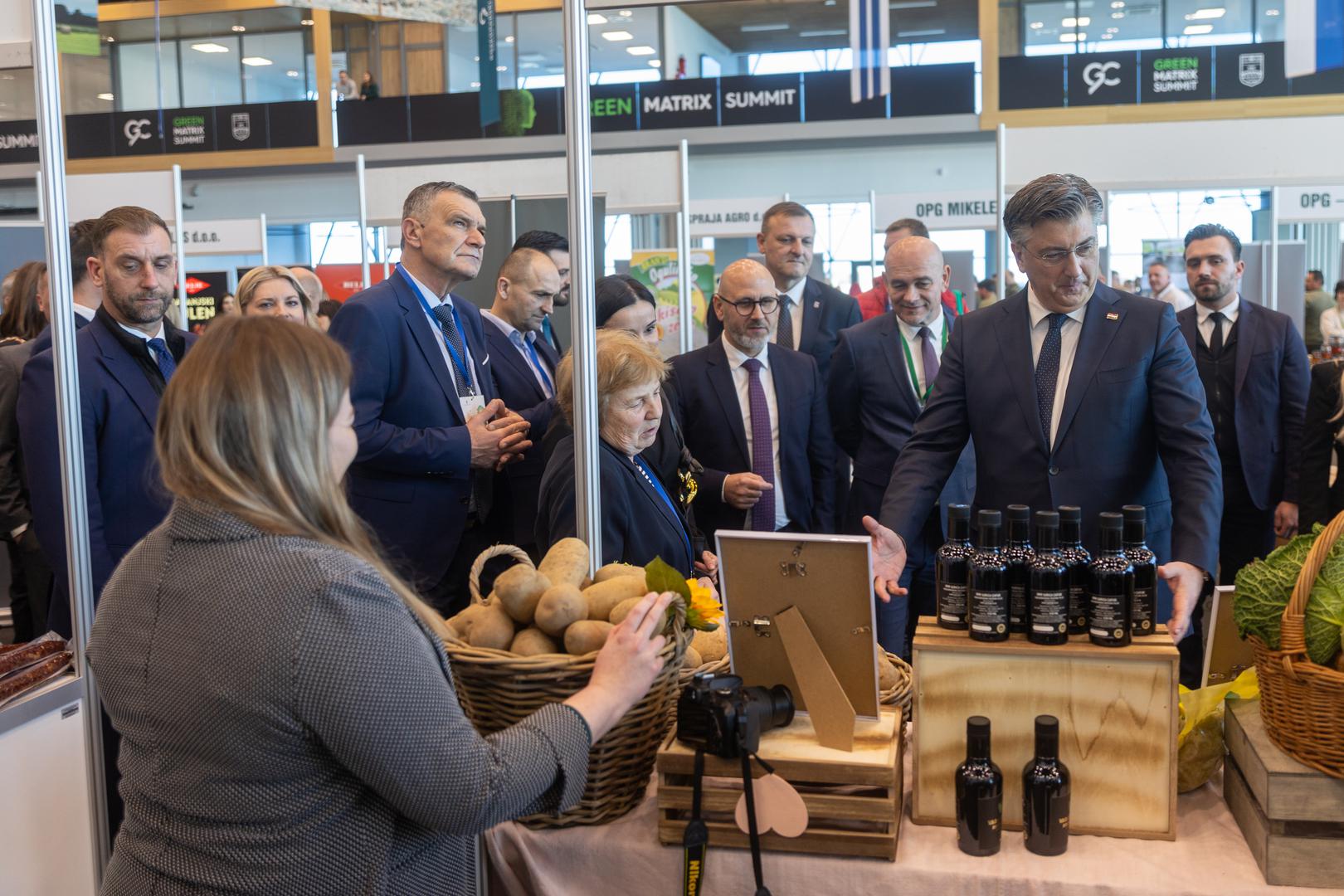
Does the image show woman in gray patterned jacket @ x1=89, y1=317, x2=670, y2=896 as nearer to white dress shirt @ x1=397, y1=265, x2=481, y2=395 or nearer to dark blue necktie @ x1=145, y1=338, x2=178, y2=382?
white dress shirt @ x1=397, y1=265, x2=481, y2=395

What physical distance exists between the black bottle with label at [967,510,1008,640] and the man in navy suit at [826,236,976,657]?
2.00 meters

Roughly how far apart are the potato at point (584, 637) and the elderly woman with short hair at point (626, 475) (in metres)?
0.66

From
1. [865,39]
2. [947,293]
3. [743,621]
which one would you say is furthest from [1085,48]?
[743,621]

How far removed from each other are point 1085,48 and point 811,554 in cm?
1508

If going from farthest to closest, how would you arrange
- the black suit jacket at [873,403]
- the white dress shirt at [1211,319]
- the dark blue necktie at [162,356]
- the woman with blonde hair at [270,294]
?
the white dress shirt at [1211,319] < the woman with blonde hair at [270,294] < the black suit jacket at [873,403] < the dark blue necktie at [162,356]

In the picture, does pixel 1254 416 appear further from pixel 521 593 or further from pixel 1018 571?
pixel 521 593

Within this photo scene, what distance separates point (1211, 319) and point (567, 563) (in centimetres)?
325

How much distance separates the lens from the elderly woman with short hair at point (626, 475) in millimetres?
2219

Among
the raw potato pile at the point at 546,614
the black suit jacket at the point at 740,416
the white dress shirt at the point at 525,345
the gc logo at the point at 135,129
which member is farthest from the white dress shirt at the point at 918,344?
the gc logo at the point at 135,129

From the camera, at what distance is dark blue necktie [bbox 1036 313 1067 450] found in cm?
235

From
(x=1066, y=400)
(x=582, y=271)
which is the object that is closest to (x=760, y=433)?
(x=1066, y=400)

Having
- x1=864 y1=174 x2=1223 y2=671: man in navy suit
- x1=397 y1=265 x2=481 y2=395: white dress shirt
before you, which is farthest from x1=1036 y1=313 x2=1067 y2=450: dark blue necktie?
x1=397 y1=265 x2=481 y2=395: white dress shirt

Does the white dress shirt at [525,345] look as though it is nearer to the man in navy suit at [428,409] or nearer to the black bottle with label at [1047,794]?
the man in navy suit at [428,409]

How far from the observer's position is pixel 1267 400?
3990 mm
